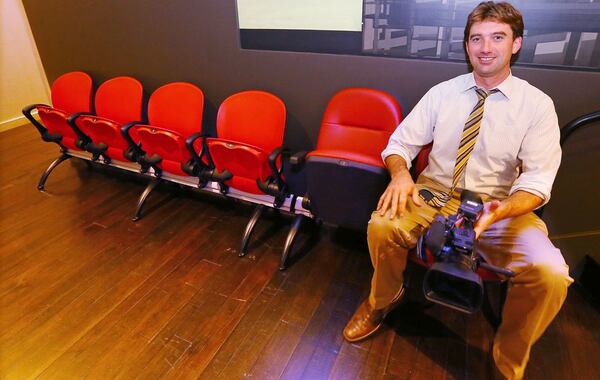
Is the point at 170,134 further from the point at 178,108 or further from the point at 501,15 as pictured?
the point at 501,15

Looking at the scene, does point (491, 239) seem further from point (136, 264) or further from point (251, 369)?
point (136, 264)

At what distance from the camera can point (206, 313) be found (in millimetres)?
2014

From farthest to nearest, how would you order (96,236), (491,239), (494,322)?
(96,236)
(494,322)
(491,239)

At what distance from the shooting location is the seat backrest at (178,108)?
2729mm

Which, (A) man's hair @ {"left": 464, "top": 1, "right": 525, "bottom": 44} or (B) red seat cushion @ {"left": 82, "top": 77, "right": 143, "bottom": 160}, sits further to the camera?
(B) red seat cushion @ {"left": 82, "top": 77, "right": 143, "bottom": 160}

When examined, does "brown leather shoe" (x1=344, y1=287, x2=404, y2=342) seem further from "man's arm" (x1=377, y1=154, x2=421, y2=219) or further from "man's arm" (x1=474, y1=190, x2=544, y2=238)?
"man's arm" (x1=474, y1=190, x2=544, y2=238)

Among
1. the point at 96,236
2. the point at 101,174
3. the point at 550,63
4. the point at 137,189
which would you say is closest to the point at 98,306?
the point at 96,236

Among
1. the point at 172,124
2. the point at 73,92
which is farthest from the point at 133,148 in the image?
the point at 73,92

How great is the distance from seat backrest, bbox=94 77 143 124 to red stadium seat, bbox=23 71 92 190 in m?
0.25

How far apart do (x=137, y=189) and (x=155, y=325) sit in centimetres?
164

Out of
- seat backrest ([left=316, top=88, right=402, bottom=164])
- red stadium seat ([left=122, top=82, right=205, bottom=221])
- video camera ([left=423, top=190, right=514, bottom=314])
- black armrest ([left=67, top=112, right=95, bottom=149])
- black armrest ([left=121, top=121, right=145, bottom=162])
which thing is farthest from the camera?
black armrest ([left=67, top=112, right=95, bottom=149])

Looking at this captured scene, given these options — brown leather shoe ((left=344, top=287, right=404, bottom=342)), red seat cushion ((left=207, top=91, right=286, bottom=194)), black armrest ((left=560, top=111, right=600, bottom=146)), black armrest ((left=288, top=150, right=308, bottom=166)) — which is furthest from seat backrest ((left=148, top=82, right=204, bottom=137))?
black armrest ((left=560, top=111, right=600, bottom=146))

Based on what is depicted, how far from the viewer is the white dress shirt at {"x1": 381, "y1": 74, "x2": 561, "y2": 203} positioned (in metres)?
1.60

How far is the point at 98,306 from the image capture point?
207 centimetres
